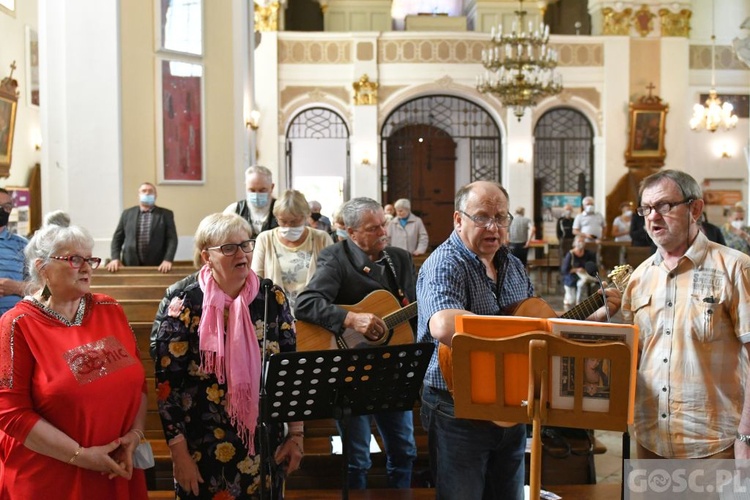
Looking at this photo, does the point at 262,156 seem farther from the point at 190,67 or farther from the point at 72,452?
the point at 72,452

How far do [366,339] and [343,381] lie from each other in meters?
1.16

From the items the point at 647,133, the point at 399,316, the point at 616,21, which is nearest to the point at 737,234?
the point at 399,316

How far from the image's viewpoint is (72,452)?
98.8 inches

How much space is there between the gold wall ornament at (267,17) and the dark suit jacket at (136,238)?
11054 mm

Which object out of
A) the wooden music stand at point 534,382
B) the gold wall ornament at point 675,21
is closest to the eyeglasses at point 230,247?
the wooden music stand at point 534,382

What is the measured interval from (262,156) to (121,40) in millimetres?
9900

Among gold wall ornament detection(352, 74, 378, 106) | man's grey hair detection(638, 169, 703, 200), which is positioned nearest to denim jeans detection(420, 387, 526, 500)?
man's grey hair detection(638, 169, 703, 200)

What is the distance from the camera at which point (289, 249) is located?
14.9ft

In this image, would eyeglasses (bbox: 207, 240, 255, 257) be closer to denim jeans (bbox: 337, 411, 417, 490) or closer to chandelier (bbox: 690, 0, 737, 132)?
denim jeans (bbox: 337, 411, 417, 490)

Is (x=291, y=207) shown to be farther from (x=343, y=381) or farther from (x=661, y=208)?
(x=661, y=208)

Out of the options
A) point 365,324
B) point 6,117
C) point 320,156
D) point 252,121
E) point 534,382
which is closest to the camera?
point 534,382

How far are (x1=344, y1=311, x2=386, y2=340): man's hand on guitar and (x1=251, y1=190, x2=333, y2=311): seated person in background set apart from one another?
0.87m

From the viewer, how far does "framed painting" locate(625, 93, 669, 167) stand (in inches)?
679

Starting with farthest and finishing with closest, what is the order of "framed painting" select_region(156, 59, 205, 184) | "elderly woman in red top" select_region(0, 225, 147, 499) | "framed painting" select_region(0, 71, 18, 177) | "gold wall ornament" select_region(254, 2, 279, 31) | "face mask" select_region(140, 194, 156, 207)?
"gold wall ornament" select_region(254, 2, 279, 31)
"framed painting" select_region(0, 71, 18, 177)
"framed painting" select_region(156, 59, 205, 184)
"face mask" select_region(140, 194, 156, 207)
"elderly woman in red top" select_region(0, 225, 147, 499)
